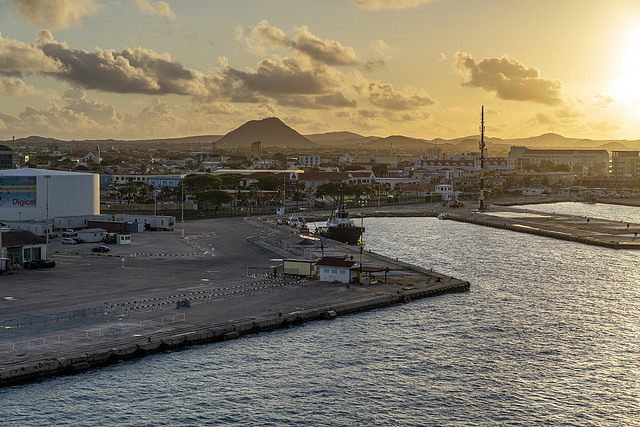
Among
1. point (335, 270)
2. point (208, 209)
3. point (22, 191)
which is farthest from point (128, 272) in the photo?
point (208, 209)

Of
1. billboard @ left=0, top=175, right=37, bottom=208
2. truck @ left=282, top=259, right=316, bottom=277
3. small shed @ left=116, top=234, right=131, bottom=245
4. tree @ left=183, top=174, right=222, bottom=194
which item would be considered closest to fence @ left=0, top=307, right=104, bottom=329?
truck @ left=282, top=259, right=316, bottom=277

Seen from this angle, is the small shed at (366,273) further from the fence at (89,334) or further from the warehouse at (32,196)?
the warehouse at (32,196)

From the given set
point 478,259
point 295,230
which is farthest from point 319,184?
point 478,259

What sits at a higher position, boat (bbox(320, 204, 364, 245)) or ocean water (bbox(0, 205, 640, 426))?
boat (bbox(320, 204, 364, 245))

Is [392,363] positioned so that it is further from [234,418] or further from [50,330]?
[50,330]

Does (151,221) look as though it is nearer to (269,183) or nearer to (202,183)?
(202,183)

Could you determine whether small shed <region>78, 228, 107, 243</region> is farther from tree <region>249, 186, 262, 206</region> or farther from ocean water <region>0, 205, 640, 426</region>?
tree <region>249, 186, 262, 206</region>
